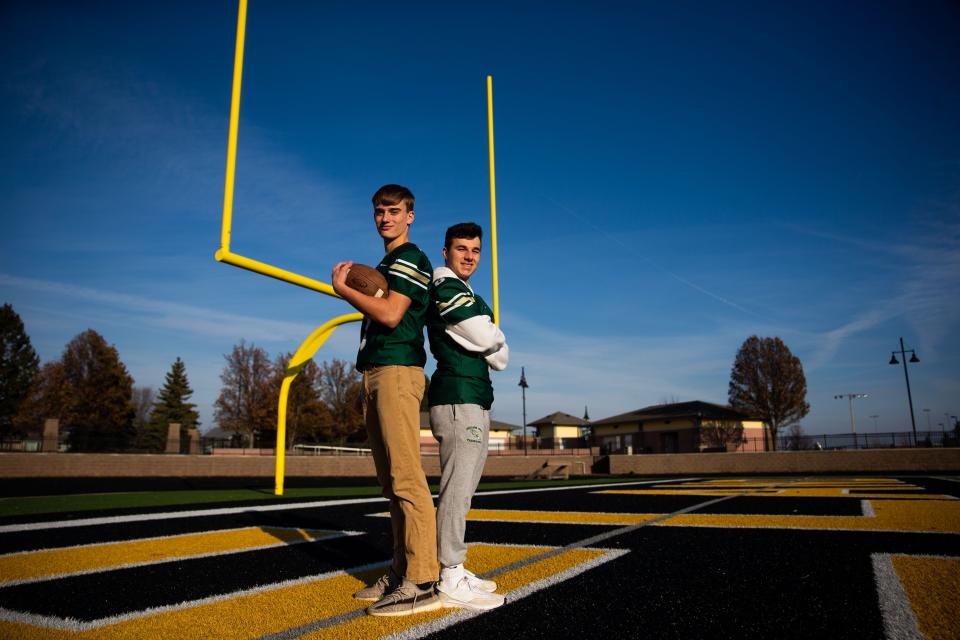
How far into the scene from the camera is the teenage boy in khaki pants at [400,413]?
2342 millimetres

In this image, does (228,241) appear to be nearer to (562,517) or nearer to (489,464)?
(562,517)

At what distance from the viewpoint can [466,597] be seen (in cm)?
234

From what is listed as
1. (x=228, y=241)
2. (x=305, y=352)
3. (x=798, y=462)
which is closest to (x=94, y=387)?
(x=305, y=352)

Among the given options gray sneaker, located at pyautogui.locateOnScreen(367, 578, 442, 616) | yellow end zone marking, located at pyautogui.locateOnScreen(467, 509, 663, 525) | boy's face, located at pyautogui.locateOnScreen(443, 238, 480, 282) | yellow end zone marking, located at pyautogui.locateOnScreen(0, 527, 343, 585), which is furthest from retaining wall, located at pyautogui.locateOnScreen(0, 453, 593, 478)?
gray sneaker, located at pyautogui.locateOnScreen(367, 578, 442, 616)

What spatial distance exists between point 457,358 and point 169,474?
2100 centimetres

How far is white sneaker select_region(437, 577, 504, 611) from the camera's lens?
2.30 metres

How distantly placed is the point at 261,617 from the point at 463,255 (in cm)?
186

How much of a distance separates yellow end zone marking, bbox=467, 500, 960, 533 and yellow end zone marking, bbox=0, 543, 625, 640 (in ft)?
8.03

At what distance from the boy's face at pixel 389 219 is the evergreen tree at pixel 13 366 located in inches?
1859

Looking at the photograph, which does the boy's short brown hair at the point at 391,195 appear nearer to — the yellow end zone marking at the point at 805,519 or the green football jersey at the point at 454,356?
the green football jersey at the point at 454,356

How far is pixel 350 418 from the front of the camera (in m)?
51.3

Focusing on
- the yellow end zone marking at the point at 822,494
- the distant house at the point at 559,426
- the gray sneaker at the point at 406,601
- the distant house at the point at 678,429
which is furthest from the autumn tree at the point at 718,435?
the gray sneaker at the point at 406,601

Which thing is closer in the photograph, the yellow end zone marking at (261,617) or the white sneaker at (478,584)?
the yellow end zone marking at (261,617)

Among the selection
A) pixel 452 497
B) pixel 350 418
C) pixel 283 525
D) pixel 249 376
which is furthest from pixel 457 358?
pixel 350 418
